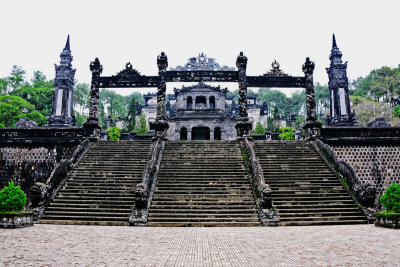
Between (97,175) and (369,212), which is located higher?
(97,175)

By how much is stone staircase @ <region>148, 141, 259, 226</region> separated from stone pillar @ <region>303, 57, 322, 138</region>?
478 centimetres

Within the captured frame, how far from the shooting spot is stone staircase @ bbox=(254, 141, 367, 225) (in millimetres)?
10320

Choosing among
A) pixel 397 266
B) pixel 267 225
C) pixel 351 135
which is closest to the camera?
pixel 397 266

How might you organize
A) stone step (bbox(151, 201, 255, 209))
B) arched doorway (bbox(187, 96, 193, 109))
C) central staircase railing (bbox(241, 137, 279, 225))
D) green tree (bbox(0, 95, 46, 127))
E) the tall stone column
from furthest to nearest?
arched doorway (bbox(187, 96, 193, 109)) → green tree (bbox(0, 95, 46, 127)) → the tall stone column → stone step (bbox(151, 201, 255, 209)) → central staircase railing (bbox(241, 137, 279, 225))

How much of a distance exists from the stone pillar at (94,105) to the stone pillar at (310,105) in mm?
13339

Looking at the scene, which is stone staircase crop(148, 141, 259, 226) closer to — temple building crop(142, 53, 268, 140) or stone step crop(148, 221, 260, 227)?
stone step crop(148, 221, 260, 227)

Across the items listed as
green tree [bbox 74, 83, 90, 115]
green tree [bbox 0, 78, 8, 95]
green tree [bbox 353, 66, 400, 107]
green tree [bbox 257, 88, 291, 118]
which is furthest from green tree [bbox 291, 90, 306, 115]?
green tree [bbox 0, 78, 8, 95]

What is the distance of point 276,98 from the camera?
70.1 metres

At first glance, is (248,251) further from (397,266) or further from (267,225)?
(267,225)

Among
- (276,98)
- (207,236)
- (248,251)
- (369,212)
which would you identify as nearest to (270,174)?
(369,212)

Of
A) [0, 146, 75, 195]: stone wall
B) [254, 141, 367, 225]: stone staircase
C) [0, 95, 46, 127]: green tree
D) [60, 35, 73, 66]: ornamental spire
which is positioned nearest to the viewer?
[254, 141, 367, 225]: stone staircase

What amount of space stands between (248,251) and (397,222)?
608 centimetres

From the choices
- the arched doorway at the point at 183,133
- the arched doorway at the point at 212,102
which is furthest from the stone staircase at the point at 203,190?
the arched doorway at the point at 212,102

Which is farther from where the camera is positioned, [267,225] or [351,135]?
[351,135]
